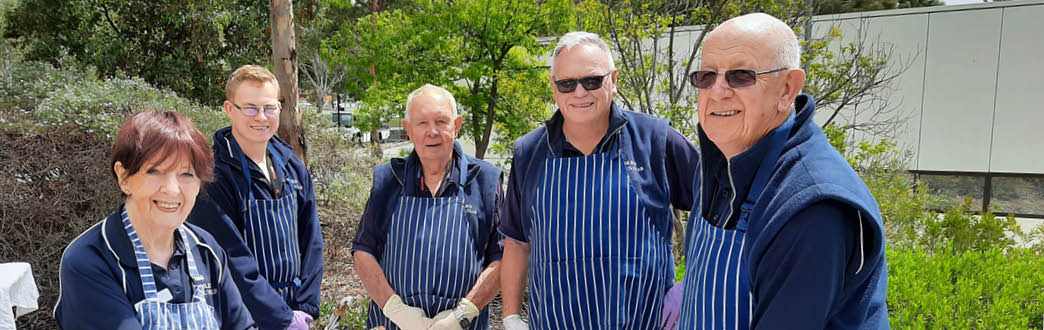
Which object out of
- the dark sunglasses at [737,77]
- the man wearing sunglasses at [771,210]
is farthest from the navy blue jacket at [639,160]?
the dark sunglasses at [737,77]

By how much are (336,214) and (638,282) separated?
6.92m

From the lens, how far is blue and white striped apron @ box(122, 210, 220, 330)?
5.30ft

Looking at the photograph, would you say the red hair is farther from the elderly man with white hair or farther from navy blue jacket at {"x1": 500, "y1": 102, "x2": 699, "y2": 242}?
navy blue jacket at {"x1": 500, "y1": 102, "x2": 699, "y2": 242}

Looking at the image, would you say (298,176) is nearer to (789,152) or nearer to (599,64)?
(599,64)

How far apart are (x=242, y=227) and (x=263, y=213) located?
0.34 feet

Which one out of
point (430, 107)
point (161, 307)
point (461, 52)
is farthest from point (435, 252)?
point (461, 52)

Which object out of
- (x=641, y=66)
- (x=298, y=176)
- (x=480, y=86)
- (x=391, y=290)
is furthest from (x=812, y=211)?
(x=480, y=86)

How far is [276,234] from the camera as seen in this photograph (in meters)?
2.72

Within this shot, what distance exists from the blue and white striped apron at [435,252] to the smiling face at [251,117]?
2.30ft

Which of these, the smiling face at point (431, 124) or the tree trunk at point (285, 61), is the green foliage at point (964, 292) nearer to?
the smiling face at point (431, 124)

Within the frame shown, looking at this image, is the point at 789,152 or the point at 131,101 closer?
the point at 789,152

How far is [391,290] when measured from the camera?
2.75 metres

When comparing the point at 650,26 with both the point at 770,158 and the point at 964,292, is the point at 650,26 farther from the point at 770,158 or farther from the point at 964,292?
the point at 770,158

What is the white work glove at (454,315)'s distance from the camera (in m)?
2.55
